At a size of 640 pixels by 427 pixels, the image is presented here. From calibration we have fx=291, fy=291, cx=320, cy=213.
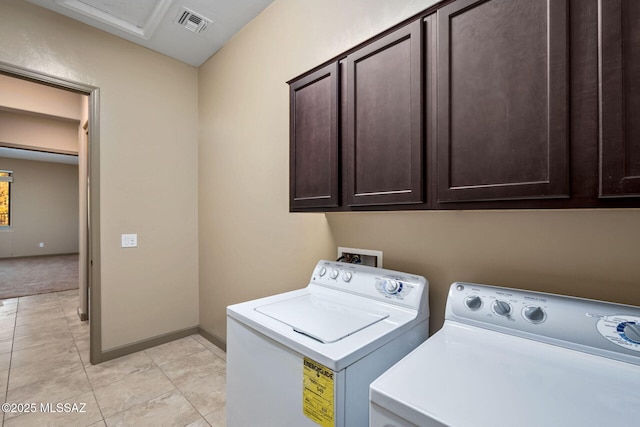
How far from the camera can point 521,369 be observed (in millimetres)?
810

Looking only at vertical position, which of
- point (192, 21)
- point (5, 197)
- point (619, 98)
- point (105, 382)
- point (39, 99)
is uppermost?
point (192, 21)

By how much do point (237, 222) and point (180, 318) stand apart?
4.24 ft

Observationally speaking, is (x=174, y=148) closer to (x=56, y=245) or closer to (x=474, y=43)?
(x=474, y=43)

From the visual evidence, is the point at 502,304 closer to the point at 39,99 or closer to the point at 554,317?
the point at 554,317

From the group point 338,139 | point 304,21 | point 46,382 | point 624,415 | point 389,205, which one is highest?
point 304,21

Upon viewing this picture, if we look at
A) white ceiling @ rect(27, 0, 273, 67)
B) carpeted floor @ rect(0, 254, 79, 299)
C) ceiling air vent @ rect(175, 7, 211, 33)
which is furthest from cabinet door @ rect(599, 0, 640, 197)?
carpeted floor @ rect(0, 254, 79, 299)

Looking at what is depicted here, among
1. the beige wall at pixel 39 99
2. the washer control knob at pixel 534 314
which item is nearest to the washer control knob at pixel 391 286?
the washer control knob at pixel 534 314

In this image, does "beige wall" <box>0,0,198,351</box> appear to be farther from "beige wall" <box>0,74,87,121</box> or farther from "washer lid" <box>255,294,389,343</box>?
"washer lid" <box>255,294,389,343</box>

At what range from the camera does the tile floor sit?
182cm

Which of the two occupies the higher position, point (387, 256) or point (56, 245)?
point (387, 256)

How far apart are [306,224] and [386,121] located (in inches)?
38.3

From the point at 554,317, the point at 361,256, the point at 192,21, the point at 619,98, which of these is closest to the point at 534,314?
the point at 554,317

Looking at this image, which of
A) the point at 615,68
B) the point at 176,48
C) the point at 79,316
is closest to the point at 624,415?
the point at 615,68

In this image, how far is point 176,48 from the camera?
2734mm
